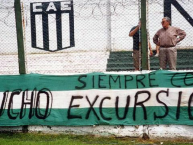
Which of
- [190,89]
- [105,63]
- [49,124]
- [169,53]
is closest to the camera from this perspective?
[190,89]

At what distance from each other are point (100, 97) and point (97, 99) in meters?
0.07

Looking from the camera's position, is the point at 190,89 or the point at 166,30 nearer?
the point at 190,89

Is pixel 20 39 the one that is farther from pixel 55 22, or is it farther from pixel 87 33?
pixel 55 22

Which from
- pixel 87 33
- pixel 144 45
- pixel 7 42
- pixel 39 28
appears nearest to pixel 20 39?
pixel 144 45

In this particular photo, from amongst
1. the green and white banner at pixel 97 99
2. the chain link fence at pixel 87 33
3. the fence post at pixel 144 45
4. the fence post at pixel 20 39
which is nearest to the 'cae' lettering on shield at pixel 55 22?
the chain link fence at pixel 87 33

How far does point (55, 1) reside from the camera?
10641 millimetres

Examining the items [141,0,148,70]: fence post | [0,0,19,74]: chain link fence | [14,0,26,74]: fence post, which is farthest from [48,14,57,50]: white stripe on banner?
[141,0,148,70]: fence post

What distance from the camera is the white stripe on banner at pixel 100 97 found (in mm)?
5173

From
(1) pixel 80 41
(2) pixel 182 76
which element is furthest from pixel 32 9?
(2) pixel 182 76

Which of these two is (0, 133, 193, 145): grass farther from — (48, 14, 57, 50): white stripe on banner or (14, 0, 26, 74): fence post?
(48, 14, 57, 50): white stripe on banner

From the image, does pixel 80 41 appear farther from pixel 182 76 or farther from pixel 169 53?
pixel 182 76

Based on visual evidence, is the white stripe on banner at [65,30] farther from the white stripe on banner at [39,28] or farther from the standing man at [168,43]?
the standing man at [168,43]

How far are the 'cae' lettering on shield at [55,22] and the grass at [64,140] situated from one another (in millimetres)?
4965

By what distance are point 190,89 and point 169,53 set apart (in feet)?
3.71
